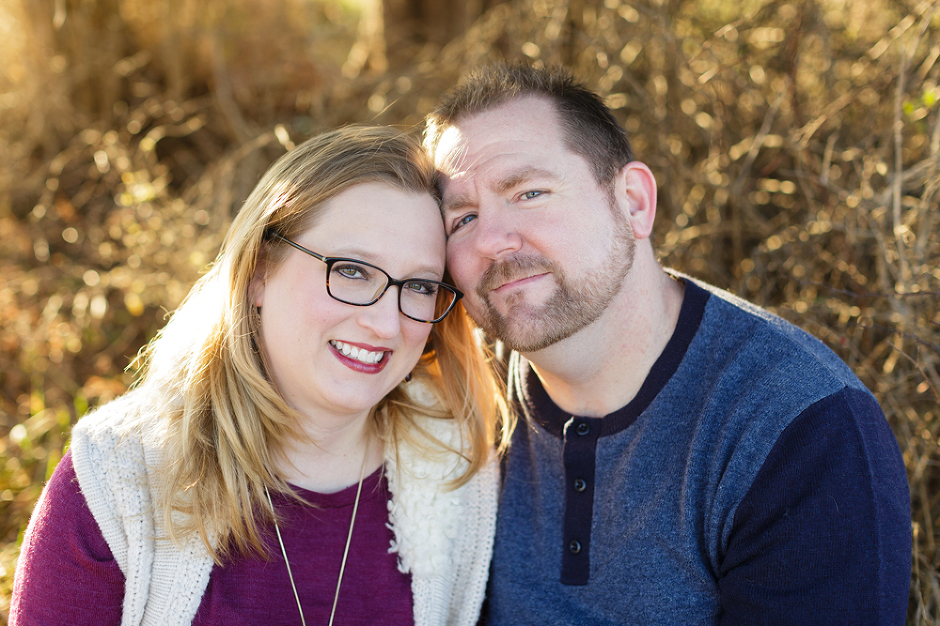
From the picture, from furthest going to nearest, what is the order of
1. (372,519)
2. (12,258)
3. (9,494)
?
(12,258), (9,494), (372,519)

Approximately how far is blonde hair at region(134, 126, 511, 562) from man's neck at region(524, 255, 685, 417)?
23.6 inches

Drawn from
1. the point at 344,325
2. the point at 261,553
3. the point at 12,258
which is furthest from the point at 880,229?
the point at 12,258

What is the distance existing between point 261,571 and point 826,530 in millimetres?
1367

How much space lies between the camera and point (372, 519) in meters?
1.97

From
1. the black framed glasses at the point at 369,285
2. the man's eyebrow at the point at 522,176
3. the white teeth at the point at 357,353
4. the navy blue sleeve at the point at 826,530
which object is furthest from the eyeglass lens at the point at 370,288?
the navy blue sleeve at the point at 826,530

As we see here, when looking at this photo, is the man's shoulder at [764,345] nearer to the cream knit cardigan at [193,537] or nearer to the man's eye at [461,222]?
the man's eye at [461,222]

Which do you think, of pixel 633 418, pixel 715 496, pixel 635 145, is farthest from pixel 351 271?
pixel 635 145

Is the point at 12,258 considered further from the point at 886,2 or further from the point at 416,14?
the point at 886,2

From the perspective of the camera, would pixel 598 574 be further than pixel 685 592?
Yes

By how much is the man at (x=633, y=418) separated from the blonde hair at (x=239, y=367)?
30 centimetres

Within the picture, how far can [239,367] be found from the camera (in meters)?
1.78

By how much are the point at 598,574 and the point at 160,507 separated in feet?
3.79

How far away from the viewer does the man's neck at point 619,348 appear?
186 cm

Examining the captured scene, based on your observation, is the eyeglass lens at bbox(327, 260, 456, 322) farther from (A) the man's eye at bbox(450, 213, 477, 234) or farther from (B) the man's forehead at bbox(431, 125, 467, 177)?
(B) the man's forehead at bbox(431, 125, 467, 177)
